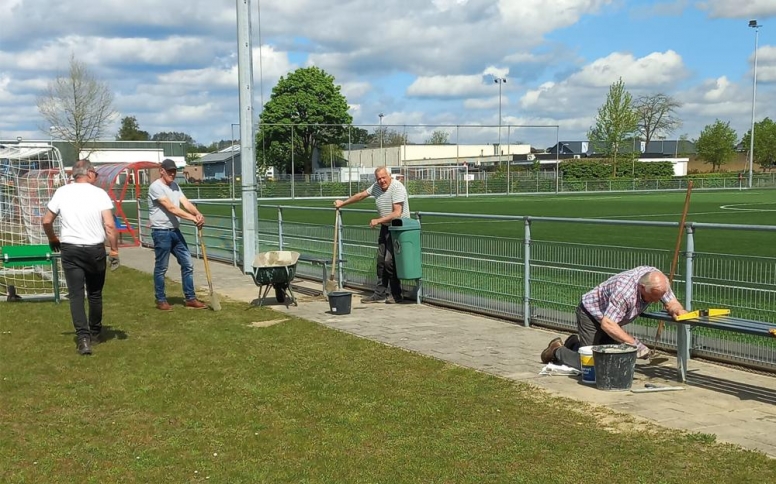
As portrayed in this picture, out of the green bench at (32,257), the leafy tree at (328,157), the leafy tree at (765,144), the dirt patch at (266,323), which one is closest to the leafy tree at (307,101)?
the leafy tree at (328,157)

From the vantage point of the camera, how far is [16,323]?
1005 centimetres

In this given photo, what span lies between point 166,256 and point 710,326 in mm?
7409

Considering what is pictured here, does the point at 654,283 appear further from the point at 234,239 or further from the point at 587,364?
the point at 234,239

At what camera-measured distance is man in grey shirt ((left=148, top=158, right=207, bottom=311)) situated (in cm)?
1096

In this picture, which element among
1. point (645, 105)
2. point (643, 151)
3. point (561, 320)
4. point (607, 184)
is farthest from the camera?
point (643, 151)

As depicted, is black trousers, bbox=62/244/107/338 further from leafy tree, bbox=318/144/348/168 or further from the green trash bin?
leafy tree, bbox=318/144/348/168

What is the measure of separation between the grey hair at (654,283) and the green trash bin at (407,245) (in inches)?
188

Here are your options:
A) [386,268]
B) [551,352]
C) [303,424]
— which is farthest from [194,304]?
[303,424]

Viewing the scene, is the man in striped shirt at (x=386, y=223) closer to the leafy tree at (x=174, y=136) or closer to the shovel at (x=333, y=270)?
the shovel at (x=333, y=270)

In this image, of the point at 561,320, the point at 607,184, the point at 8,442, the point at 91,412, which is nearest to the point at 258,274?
the point at 561,320

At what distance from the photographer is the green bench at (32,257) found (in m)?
11.3

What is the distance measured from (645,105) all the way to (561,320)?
85.2 meters

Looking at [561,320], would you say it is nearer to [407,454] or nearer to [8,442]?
[407,454]

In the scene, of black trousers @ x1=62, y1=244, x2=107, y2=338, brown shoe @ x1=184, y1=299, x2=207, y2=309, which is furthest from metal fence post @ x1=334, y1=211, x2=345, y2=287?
black trousers @ x1=62, y1=244, x2=107, y2=338
